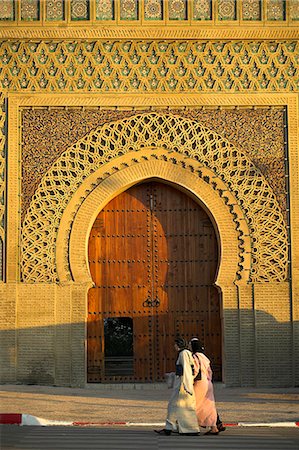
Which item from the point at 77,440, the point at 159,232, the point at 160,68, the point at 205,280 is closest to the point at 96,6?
Result: the point at 160,68

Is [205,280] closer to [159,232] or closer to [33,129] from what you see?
[159,232]

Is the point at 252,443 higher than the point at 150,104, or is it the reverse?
the point at 150,104

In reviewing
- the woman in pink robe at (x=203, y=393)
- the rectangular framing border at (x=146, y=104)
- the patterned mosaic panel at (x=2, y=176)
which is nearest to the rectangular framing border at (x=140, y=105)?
the rectangular framing border at (x=146, y=104)

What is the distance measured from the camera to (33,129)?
14.9m

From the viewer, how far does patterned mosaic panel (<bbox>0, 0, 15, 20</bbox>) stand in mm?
15062

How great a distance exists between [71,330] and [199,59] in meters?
4.87

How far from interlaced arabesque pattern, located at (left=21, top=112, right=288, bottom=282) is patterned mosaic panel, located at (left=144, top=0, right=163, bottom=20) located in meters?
1.60

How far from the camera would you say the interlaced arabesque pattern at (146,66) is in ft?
49.1

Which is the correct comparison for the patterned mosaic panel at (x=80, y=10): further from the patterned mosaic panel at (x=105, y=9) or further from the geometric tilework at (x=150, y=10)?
the patterned mosaic panel at (x=105, y=9)

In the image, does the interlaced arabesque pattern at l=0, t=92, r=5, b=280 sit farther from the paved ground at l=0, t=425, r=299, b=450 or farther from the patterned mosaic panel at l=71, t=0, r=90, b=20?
the paved ground at l=0, t=425, r=299, b=450

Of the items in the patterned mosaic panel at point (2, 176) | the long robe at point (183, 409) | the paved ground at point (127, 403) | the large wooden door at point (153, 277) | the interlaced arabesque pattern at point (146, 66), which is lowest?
the paved ground at point (127, 403)

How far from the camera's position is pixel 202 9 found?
15125mm

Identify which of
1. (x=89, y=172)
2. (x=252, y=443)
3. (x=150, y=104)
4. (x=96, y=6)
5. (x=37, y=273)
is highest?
(x=96, y=6)

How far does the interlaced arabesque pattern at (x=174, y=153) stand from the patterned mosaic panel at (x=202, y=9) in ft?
5.71
